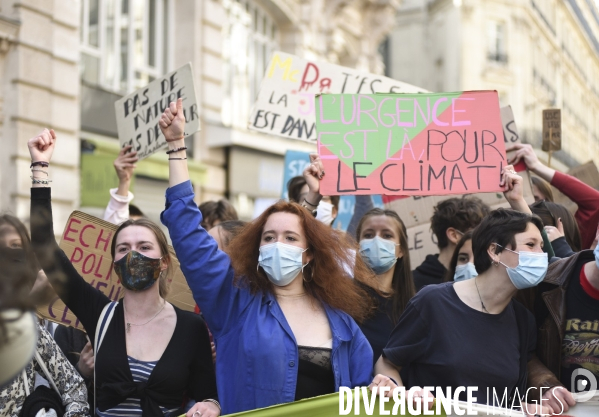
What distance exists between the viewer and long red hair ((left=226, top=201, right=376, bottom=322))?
3.47m

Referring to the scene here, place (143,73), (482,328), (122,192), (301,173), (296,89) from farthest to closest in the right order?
(143,73)
(301,173)
(296,89)
(122,192)
(482,328)

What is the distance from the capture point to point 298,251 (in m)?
3.47

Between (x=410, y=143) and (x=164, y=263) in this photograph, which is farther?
(x=410, y=143)

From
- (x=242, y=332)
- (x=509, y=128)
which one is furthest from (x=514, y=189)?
(x=242, y=332)

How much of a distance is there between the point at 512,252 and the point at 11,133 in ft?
26.1

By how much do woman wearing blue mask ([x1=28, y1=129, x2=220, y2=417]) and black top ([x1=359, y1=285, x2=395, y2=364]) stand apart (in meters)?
0.80

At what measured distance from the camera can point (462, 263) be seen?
14.5 feet

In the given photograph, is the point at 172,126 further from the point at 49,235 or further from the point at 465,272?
the point at 465,272

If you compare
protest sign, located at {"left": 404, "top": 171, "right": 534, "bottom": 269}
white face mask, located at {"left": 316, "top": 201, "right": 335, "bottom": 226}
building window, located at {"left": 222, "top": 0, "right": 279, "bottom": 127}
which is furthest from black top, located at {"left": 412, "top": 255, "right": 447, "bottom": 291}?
building window, located at {"left": 222, "top": 0, "right": 279, "bottom": 127}

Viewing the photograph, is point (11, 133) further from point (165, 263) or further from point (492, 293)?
point (492, 293)

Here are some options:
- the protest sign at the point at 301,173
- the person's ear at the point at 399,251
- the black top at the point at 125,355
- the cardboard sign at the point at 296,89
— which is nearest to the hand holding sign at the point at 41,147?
the black top at the point at 125,355

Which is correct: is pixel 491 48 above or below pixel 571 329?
above

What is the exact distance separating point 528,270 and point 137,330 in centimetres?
167

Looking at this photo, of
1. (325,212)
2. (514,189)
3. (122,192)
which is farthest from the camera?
(325,212)
